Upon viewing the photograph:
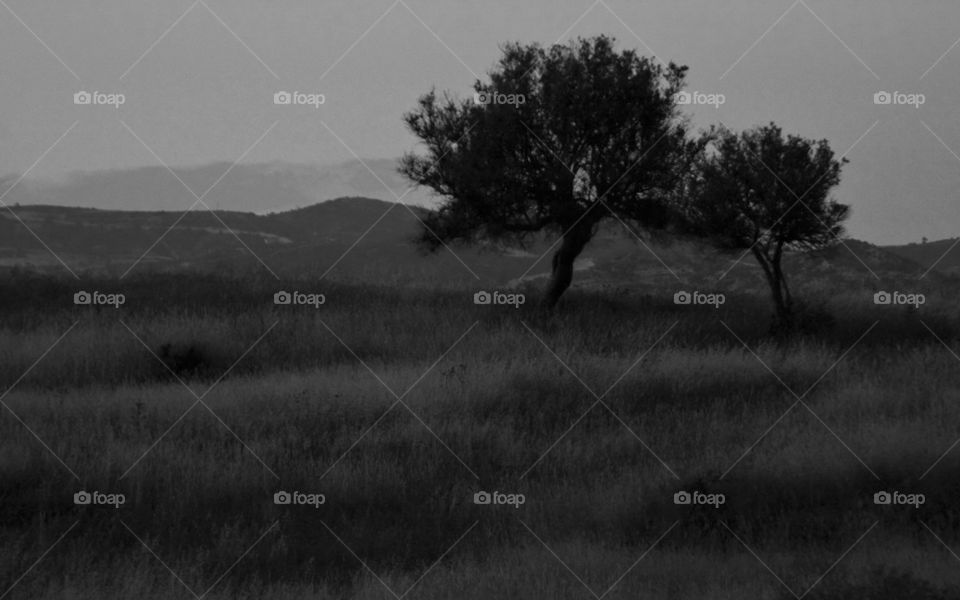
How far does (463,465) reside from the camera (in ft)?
38.3

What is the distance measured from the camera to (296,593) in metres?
7.92

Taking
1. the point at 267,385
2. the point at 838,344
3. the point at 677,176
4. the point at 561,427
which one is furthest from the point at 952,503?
the point at 677,176

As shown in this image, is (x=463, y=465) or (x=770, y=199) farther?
(x=770, y=199)

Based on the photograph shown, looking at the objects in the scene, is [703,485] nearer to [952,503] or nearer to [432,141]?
[952,503]

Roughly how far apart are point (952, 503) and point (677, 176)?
1453 centimetres

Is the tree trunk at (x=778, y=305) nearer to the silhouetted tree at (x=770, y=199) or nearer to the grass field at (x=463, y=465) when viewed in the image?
the silhouetted tree at (x=770, y=199)

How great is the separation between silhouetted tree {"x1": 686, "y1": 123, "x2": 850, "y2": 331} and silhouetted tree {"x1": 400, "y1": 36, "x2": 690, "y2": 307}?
1220 mm

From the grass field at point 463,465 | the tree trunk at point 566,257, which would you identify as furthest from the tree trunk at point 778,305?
the tree trunk at point 566,257

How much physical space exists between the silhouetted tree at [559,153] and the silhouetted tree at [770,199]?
1.22m

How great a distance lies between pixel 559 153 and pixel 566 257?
8.78ft

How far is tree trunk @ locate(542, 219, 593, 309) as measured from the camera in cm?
2398

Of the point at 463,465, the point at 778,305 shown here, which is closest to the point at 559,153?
the point at 778,305

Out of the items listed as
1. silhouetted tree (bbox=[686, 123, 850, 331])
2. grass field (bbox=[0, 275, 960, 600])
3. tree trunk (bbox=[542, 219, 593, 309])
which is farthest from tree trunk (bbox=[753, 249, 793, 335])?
tree trunk (bbox=[542, 219, 593, 309])

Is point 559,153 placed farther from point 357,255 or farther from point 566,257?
point 357,255
